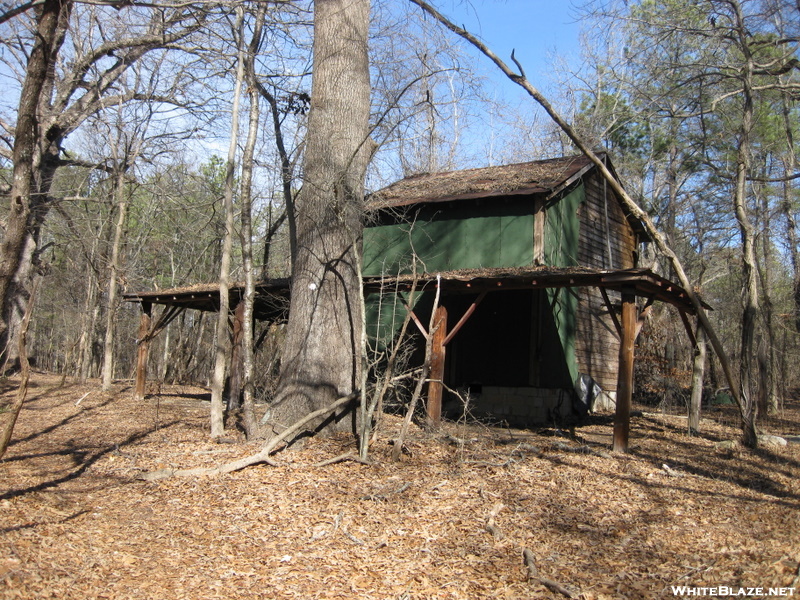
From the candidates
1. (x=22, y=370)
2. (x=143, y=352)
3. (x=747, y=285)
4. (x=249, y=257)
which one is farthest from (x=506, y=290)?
(x=22, y=370)

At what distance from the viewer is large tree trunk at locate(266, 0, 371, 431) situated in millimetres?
8984

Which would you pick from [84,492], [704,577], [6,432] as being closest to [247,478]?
[84,492]

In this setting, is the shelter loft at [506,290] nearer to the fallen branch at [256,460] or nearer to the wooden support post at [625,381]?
the wooden support post at [625,381]

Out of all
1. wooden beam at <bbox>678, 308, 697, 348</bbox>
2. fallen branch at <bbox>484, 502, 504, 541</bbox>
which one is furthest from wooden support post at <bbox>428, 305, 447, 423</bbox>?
wooden beam at <bbox>678, 308, 697, 348</bbox>

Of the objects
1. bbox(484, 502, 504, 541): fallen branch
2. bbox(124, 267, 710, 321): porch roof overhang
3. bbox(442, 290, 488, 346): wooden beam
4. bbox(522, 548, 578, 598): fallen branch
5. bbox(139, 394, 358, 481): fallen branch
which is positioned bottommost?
bbox(522, 548, 578, 598): fallen branch

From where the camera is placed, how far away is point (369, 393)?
29.8ft

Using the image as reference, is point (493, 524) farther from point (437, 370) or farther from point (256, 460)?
point (437, 370)

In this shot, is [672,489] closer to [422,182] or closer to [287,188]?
[287,188]

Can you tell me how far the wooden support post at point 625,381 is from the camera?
9.20 m

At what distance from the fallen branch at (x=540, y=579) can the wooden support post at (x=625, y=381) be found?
4.22m

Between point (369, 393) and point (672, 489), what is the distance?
4057 mm

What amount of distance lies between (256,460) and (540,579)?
4.02 metres

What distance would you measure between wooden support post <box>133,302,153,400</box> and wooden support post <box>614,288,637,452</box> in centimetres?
993

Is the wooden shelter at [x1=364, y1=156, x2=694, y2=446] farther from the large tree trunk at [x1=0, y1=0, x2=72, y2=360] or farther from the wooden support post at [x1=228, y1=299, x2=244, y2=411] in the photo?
the large tree trunk at [x1=0, y1=0, x2=72, y2=360]
